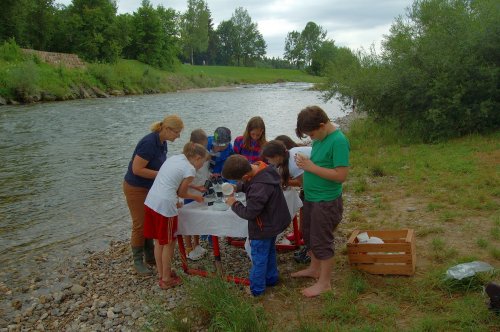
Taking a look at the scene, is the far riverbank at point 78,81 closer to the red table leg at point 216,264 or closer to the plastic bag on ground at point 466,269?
the red table leg at point 216,264

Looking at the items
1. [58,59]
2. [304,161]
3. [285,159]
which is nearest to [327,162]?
[304,161]

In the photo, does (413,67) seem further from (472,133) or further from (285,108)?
(285,108)

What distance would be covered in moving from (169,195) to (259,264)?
3.79ft

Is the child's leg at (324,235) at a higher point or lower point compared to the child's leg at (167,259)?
higher

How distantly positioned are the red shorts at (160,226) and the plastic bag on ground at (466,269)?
109 inches

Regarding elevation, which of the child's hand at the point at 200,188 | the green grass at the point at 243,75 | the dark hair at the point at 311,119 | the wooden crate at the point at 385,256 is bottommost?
the green grass at the point at 243,75

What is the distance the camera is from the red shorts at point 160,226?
475cm

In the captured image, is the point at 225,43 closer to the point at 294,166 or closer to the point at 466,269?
the point at 294,166

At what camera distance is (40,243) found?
7301mm


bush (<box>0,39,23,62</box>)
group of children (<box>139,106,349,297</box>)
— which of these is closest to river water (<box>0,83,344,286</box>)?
group of children (<box>139,106,349,297</box>)

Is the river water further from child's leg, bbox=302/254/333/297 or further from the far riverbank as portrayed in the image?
the far riverbank

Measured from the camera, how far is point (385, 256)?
456 centimetres

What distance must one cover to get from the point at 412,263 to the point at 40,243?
18.9 ft

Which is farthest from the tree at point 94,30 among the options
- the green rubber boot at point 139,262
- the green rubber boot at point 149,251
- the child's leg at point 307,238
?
the child's leg at point 307,238
